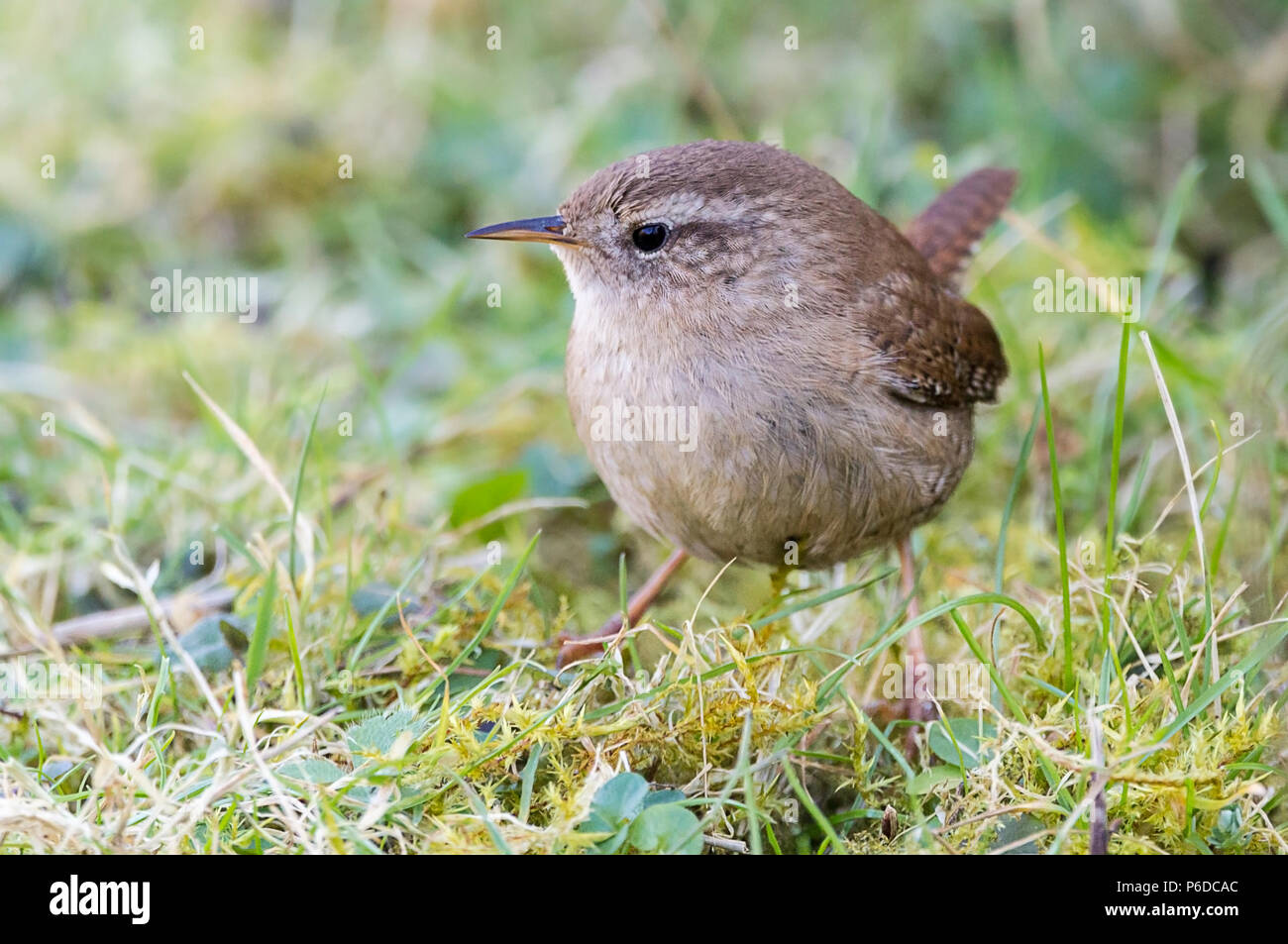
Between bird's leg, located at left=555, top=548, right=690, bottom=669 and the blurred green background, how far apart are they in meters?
0.13

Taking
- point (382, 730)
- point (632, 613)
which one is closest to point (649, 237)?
point (632, 613)

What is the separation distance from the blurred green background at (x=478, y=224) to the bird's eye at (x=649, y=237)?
3.48 feet

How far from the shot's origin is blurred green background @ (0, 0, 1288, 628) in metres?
4.23

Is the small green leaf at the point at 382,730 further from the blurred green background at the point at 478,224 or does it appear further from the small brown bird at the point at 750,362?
the blurred green background at the point at 478,224

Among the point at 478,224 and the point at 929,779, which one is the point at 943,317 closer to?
the point at 929,779

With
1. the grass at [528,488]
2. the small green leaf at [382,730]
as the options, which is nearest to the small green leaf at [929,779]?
the grass at [528,488]

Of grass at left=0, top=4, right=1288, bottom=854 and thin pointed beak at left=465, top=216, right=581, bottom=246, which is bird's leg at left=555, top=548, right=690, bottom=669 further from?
thin pointed beak at left=465, top=216, right=581, bottom=246

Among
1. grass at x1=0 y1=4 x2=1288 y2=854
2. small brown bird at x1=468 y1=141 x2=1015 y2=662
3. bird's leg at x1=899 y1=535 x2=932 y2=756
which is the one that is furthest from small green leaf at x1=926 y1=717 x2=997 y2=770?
small brown bird at x1=468 y1=141 x2=1015 y2=662

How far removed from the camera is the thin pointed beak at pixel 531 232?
3467 mm

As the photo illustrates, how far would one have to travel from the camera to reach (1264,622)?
3064 mm

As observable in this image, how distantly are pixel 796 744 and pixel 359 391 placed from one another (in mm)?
2942

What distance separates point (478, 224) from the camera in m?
6.23

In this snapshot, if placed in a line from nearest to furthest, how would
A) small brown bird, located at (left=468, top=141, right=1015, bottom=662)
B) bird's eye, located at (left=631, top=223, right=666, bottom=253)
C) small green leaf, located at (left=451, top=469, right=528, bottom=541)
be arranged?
small brown bird, located at (left=468, top=141, right=1015, bottom=662), bird's eye, located at (left=631, top=223, right=666, bottom=253), small green leaf, located at (left=451, top=469, right=528, bottom=541)
